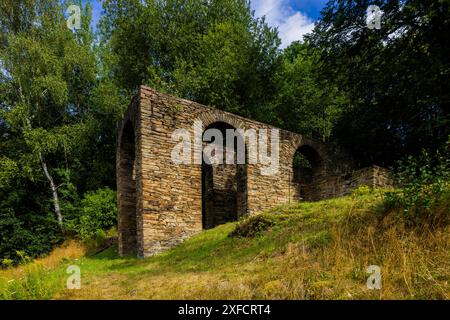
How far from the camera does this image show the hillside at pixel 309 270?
4055 mm

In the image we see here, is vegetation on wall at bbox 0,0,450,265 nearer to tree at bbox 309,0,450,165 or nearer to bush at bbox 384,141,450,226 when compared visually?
tree at bbox 309,0,450,165

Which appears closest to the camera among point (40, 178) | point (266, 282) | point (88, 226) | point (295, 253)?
point (266, 282)

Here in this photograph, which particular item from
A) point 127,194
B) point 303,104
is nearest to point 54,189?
point 127,194

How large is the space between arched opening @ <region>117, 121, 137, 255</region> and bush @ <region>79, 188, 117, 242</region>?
3851mm

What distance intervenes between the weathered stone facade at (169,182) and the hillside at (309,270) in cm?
291

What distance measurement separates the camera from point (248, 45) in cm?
2173

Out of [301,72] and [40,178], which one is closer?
[40,178]

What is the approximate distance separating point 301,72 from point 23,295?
826 inches

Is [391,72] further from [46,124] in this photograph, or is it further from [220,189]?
[46,124]

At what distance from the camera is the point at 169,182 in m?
10.7

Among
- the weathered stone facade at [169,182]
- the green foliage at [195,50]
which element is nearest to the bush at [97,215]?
the weathered stone facade at [169,182]

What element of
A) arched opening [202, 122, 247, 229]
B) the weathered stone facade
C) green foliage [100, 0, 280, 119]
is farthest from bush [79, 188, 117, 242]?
green foliage [100, 0, 280, 119]
